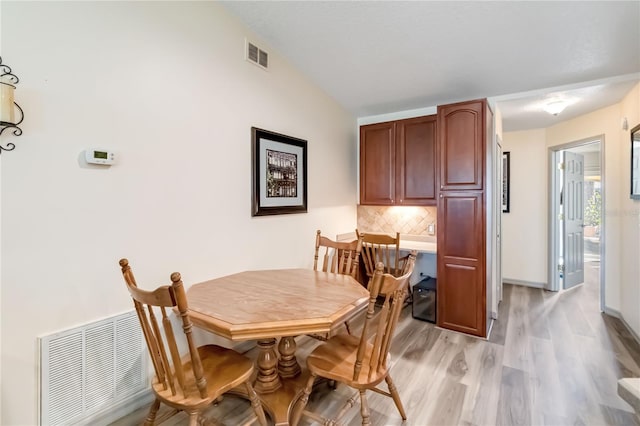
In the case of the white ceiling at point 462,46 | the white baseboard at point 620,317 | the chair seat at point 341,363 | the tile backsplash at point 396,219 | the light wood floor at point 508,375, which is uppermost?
the white ceiling at point 462,46

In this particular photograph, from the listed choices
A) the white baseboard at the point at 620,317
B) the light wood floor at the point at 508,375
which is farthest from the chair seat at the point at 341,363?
the white baseboard at the point at 620,317

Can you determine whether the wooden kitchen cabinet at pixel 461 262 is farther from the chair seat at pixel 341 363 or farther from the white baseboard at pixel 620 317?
the chair seat at pixel 341 363

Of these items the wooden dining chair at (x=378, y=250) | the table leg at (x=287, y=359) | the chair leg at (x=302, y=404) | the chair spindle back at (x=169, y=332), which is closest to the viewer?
the chair spindle back at (x=169, y=332)

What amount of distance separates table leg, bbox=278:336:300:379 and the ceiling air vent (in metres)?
2.39

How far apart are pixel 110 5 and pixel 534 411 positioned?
11.9 feet

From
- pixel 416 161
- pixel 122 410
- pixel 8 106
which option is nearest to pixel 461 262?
pixel 416 161

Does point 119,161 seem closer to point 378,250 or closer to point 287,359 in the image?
point 287,359

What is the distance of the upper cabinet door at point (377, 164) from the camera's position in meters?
3.78

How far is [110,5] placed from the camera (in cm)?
177

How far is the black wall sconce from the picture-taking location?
1347 mm

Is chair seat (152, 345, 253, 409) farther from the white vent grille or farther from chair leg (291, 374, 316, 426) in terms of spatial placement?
the white vent grille

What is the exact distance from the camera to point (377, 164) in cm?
390

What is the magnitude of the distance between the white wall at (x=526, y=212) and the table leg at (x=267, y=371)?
4.29 m

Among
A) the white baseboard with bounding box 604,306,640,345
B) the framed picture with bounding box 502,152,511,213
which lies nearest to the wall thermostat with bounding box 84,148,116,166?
the white baseboard with bounding box 604,306,640,345
